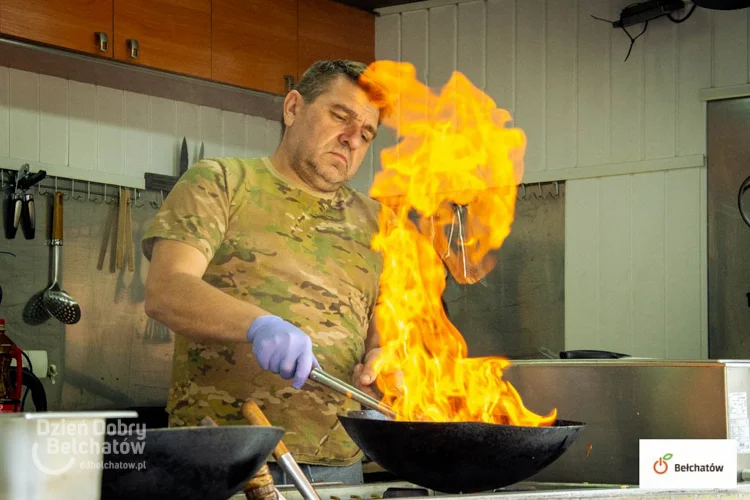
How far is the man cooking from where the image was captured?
1.88 meters

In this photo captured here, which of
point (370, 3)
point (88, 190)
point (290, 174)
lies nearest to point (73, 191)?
point (88, 190)

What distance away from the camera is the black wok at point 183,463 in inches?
41.7

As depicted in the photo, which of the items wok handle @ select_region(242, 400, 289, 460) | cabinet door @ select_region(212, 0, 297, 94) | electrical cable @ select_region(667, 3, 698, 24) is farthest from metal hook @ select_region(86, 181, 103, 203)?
wok handle @ select_region(242, 400, 289, 460)

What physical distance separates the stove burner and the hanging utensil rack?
255cm

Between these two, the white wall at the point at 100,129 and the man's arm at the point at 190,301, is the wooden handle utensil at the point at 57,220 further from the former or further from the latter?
the man's arm at the point at 190,301

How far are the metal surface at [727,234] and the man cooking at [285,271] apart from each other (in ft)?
6.18

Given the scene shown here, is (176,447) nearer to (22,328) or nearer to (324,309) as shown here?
(324,309)

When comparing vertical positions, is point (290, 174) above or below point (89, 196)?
below

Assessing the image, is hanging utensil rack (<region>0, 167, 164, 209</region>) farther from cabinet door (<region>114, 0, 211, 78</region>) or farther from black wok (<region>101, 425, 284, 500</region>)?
black wok (<region>101, 425, 284, 500</region>)

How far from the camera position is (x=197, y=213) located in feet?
6.33

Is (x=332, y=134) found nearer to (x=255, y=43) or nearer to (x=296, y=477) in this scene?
(x=296, y=477)

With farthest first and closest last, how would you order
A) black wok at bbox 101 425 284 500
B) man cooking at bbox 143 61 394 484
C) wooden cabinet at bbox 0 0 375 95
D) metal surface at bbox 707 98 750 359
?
1. metal surface at bbox 707 98 750 359
2. wooden cabinet at bbox 0 0 375 95
3. man cooking at bbox 143 61 394 484
4. black wok at bbox 101 425 284 500

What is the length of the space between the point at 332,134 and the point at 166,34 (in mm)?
1849

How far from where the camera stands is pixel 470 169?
4004 millimetres
